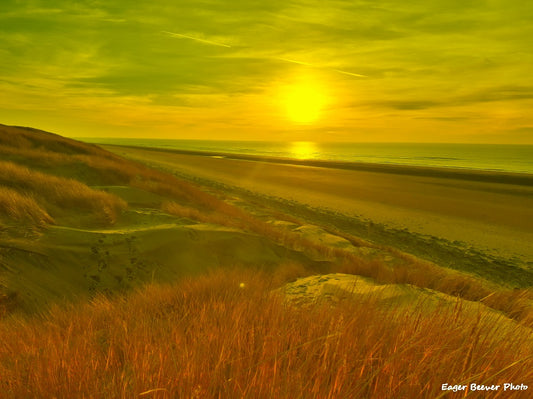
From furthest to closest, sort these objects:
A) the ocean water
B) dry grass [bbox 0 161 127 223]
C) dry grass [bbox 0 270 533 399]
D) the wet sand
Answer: the ocean water < the wet sand < dry grass [bbox 0 161 127 223] < dry grass [bbox 0 270 533 399]

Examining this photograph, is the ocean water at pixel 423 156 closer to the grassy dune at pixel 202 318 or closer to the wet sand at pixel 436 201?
the wet sand at pixel 436 201

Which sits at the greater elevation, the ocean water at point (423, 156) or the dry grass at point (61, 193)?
the ocean water at point (423, 156)

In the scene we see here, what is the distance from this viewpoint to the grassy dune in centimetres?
151

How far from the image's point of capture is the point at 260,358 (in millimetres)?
1618

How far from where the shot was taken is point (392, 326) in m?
2.19

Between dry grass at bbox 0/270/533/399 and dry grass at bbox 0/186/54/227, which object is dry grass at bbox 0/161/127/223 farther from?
dry grass at bbox 0/270/533/399

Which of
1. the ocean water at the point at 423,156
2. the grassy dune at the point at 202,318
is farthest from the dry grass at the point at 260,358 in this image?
the ocean water at the point at 423,156

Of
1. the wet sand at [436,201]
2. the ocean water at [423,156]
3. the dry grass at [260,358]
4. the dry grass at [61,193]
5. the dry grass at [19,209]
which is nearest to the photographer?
the dry grass at [260,358]

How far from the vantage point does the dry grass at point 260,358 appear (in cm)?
144

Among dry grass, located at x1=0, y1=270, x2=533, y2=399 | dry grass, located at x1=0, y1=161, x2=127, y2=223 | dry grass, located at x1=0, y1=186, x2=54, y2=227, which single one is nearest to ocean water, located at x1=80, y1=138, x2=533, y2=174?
dry grass, located at x1=0, y1=161, x2=127, y2=223

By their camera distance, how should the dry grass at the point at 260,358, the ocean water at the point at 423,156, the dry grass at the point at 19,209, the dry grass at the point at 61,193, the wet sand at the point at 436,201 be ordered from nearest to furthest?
the dry grass at the point at 260,358, the dry grass at the point at 19,209, the dry grass at the point at 61,193, the wet sand at the point at 436,201, the ocean water at the point at 423,156

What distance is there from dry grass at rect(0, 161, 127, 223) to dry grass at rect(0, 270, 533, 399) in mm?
5038

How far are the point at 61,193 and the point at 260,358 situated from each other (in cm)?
703

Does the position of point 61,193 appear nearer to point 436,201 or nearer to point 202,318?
point 202,318
